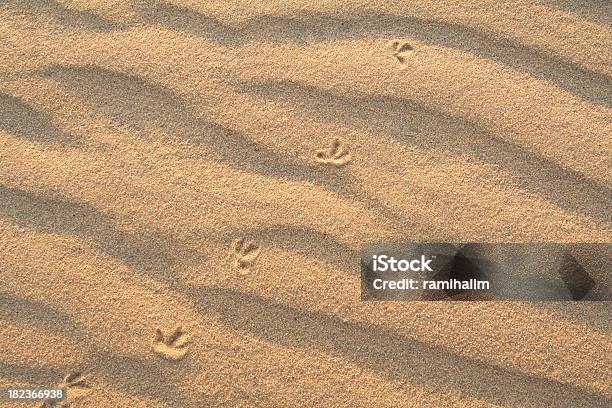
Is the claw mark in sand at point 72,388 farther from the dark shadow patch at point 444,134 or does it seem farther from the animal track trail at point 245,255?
the dark shadow patch at point 444,134

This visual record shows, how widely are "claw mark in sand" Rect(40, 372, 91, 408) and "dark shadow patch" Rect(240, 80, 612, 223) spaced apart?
2.66ft

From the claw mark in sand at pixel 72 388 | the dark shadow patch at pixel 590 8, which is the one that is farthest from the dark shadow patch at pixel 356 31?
the claw mark in sand at pixel 72 388

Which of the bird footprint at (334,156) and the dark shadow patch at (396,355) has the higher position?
the bird footprint at (334,156)

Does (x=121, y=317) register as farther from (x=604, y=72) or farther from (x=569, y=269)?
(x=604, y=72)

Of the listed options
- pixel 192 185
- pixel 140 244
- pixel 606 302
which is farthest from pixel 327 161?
pixel 606 302

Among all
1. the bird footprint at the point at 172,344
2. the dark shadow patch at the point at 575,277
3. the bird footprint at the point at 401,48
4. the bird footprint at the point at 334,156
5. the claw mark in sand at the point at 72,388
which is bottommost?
the claw mark in sand at the point at 72,388

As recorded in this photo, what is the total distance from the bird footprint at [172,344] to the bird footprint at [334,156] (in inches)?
21.3

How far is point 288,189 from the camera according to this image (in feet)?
5.03

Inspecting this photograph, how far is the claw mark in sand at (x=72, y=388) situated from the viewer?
59.4 inches

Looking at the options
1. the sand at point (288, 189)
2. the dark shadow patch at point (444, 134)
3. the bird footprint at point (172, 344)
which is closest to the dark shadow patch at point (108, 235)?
the sand at point (288, 189)

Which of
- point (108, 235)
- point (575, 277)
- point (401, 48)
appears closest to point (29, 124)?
point (108, 235)

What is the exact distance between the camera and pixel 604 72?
1.56m

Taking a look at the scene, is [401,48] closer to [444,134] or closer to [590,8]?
[444,134]

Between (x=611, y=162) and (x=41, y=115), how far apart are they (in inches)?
55.5
